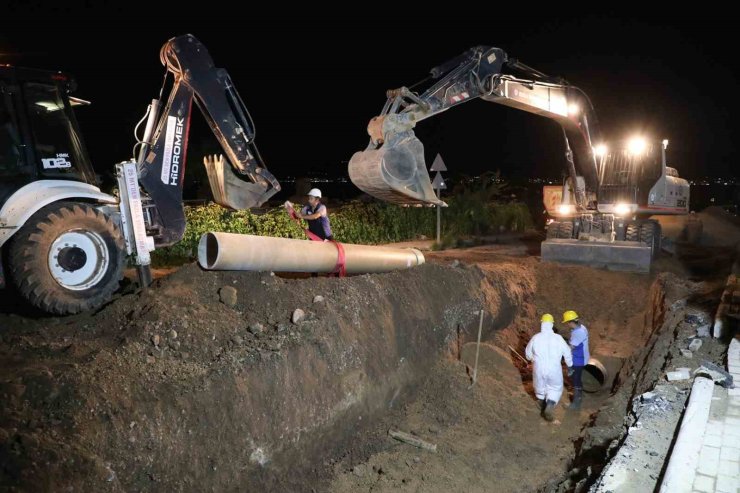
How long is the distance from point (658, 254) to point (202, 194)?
53.2ft

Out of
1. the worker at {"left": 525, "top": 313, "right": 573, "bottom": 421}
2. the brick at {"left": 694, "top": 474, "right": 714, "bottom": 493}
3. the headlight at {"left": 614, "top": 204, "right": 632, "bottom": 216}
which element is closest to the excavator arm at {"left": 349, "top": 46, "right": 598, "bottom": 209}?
the worker at {"left": 525, "top": 313, "right": 573, "bottom": 421}

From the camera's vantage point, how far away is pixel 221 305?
19.4ft

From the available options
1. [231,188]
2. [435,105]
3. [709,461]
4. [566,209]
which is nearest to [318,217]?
[231,188]

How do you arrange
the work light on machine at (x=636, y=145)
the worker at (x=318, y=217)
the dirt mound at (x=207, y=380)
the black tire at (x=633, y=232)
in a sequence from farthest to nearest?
the work light on machine at (x=636, y=145)
the black tire at (x=633, y=232)
the worker at (x=318, y=217)
the dirt mound at (x=207, y=380)

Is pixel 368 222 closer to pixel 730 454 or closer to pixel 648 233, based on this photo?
pixel 648 233

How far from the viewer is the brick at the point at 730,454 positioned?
3.86m

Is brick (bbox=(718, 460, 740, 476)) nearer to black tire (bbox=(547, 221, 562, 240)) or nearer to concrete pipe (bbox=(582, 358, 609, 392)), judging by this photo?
concrete pipe (bbox=(582, 358, 609, 392))

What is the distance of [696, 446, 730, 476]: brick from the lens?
12.1ft

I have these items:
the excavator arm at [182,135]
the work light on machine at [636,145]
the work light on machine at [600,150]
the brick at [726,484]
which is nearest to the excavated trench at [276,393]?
the brick at [726,484]

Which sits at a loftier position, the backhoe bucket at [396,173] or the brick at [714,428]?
the backhoe bucket at [396,173]

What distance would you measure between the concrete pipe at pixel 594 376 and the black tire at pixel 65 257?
6.94m

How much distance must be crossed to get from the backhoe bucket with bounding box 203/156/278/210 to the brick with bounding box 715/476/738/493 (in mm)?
5761

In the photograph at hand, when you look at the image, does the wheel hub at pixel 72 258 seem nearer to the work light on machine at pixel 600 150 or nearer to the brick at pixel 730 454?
the brick at pixel 730 454

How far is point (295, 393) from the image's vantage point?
5.35 meters
